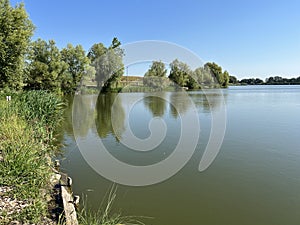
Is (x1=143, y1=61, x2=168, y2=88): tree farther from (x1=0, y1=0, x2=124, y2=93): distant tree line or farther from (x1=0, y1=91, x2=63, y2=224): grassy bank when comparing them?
(x1=0, y1=91, x2=63, y2=224): grassy bank

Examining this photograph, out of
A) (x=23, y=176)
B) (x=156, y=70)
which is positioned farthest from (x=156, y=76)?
(x=23, y=176)

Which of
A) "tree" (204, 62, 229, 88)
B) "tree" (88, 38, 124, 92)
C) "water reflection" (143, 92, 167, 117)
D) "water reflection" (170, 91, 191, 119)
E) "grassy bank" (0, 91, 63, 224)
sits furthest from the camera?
"tree" (204, 62, 229, 88)

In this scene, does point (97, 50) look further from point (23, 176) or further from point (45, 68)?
point (23, 176)

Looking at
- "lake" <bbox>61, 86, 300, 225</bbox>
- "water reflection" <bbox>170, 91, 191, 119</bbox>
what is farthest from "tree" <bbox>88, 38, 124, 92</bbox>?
"lake" <bbox>61, 86, 300, 225</bbox>

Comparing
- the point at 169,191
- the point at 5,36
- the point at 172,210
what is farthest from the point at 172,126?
the point at 5,36

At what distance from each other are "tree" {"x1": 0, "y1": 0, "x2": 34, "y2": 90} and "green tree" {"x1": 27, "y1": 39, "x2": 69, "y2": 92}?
35.7ft

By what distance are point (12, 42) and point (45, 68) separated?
13213mm

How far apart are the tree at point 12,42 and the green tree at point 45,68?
1087cm

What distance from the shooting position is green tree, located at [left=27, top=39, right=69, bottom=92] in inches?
1155

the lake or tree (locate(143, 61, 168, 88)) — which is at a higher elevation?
tree (locate(143, 61, 168, 88))

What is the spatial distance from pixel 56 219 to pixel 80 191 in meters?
2.04

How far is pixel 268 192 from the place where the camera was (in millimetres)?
5105

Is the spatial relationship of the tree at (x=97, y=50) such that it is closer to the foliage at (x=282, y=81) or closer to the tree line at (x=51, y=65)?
the tree line at (x=51, y=65)

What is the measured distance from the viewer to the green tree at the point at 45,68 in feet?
96.2
